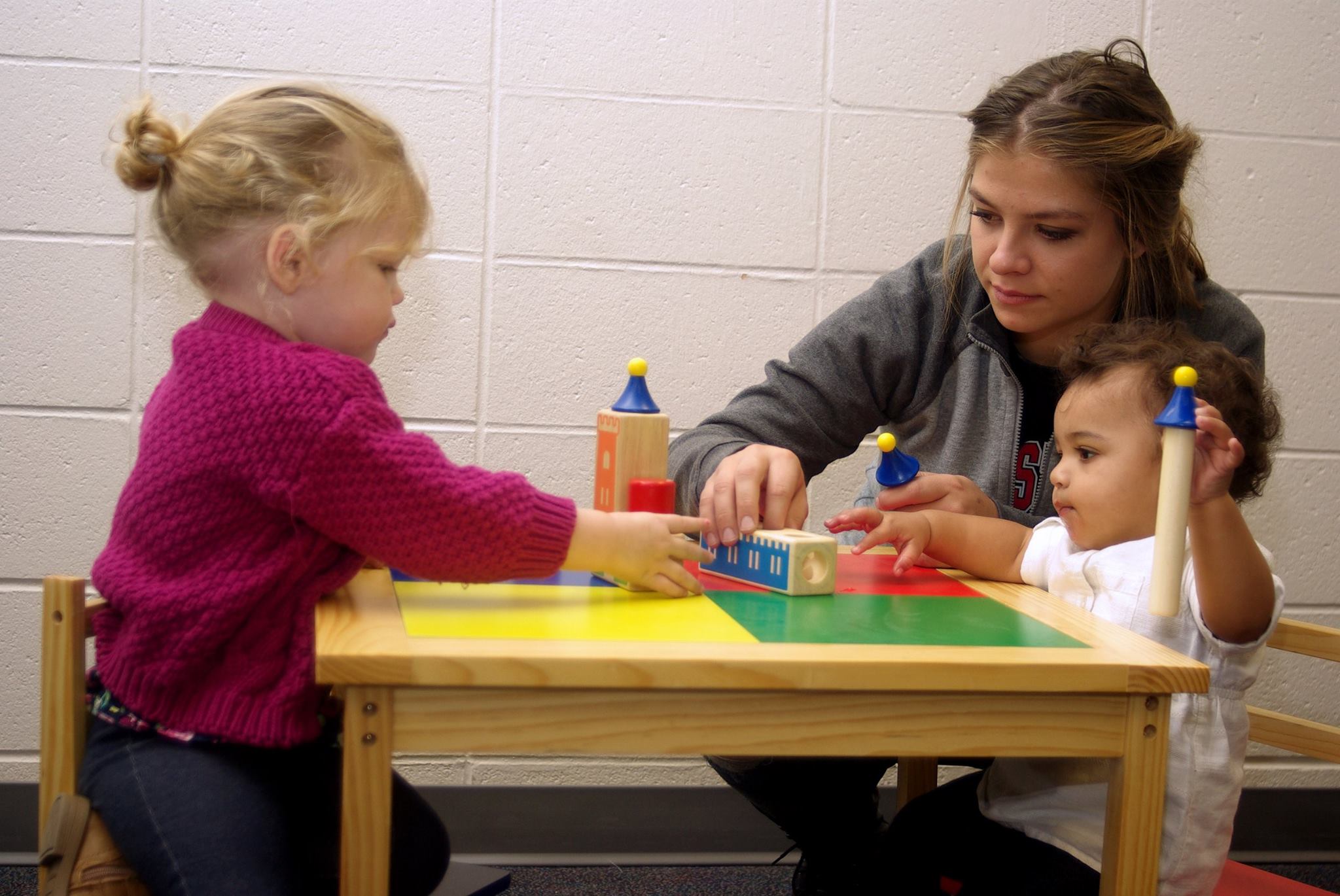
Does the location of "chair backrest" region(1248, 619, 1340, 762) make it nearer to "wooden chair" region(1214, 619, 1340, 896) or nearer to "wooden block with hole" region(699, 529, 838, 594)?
"wooden chair" region(1214, 619, 1340, 896)

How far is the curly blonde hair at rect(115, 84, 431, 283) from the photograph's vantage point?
102 cm

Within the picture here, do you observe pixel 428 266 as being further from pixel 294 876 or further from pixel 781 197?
pixel 294 876

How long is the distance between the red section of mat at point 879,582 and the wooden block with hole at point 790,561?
0.05ft

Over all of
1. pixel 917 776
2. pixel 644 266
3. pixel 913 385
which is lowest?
pixel 917 776

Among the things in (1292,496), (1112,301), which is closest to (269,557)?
(1112,301)

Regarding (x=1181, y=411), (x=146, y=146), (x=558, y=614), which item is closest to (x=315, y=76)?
(x=146, y=146)

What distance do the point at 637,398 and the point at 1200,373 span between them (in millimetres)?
511

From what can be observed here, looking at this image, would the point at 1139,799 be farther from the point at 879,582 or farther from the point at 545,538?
the point at 545,538

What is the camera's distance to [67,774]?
977 millimetres

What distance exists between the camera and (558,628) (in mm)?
861

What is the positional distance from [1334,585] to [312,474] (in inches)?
79.2

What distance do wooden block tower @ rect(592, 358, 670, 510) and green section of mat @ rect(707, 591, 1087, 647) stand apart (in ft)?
0.40

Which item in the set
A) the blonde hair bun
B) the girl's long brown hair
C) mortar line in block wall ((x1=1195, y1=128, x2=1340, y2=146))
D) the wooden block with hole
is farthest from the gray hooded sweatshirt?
mortar line in block wall ((x1=1195, y1=128, x2=1340, y2=146))

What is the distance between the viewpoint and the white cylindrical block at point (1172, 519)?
834 millimetres
